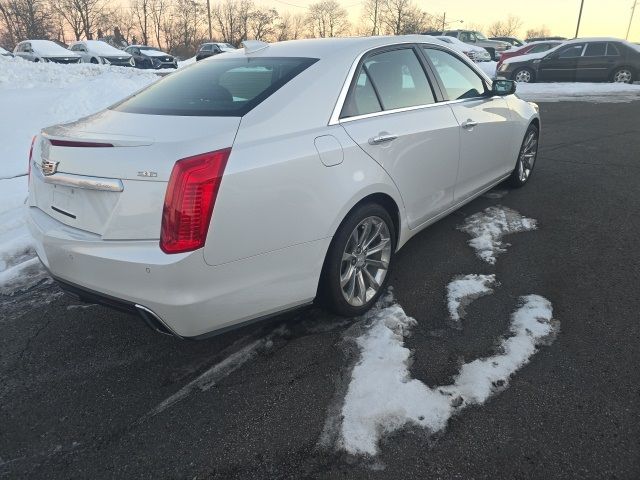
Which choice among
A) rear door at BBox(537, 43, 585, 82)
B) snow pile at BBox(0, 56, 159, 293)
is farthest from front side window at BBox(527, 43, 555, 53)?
snow pile at BBox(0, 56, 159, 293)

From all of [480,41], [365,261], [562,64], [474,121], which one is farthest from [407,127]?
[480,41]

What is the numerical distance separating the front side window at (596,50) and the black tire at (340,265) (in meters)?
18.6

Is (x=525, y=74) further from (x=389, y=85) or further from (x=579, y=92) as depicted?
(x=389, y=85)

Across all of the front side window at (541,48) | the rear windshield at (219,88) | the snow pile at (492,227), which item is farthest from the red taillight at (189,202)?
the front side window at (541,48)

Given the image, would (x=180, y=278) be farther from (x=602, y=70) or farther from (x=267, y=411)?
(x=602, y=70)

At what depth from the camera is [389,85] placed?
10.8 feet

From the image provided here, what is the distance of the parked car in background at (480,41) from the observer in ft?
91.8

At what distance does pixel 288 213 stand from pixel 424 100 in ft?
5.62

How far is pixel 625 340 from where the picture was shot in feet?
9.16

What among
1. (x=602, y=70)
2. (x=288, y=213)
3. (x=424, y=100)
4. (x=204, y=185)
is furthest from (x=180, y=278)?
(x=602, y=70)

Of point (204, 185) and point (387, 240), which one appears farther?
point (387, 240)

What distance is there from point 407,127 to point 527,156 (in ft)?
10.0

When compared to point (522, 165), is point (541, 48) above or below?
A: above

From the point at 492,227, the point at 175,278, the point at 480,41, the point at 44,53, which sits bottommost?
the point at 492,227
